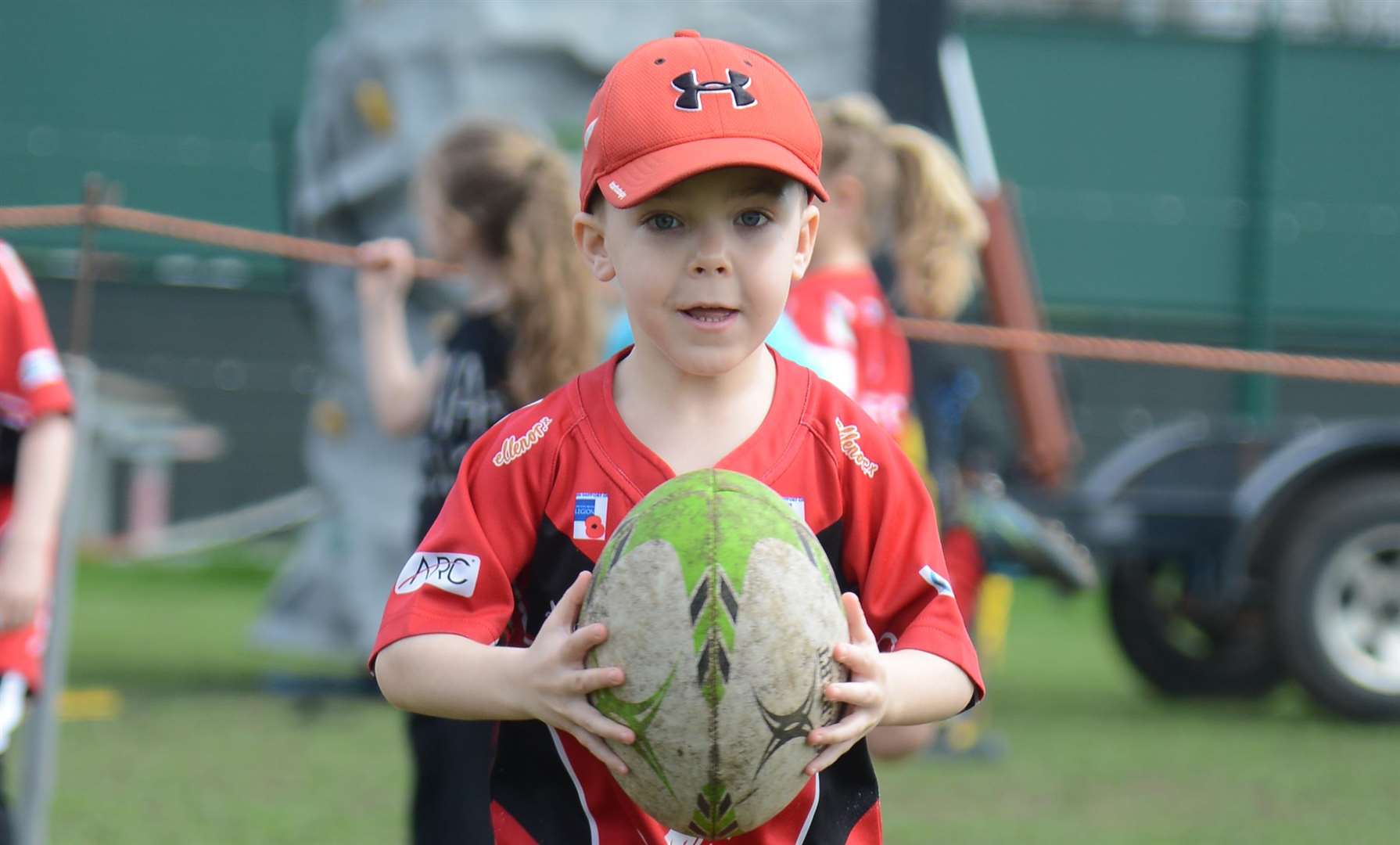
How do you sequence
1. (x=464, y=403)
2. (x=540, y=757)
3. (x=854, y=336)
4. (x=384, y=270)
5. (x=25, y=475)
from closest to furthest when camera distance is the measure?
(x=540, y=757)
(x=25, y=475)
(x=464, y=403)
(x=854, y=336)
(x=384, y=270)

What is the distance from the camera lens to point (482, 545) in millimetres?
2275

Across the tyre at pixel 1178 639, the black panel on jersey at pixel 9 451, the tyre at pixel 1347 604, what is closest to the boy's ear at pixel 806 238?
the black panel on jersey at pixel 9 451

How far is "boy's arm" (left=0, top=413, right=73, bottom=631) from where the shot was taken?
3525mm

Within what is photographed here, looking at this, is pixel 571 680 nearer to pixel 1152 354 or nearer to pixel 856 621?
pixel 856 621

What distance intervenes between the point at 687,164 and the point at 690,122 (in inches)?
2.5

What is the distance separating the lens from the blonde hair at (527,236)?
4.16m

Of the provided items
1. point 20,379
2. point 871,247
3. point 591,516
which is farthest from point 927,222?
point 591,516

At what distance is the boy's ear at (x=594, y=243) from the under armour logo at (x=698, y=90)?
0.22 meters

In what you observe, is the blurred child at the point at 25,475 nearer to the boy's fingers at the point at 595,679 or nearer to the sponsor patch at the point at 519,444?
the sponsor patch at the point at 519,444

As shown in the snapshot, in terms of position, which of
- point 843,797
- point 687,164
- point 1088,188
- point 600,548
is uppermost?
point 1088,188

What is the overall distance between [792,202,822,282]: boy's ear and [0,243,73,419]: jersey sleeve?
77.3 inches

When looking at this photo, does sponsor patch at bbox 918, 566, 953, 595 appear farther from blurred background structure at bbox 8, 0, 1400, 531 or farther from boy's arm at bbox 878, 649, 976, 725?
blurred background structure at bbox 8, 0, 1400, 531

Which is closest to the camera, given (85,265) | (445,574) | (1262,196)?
(445,574)

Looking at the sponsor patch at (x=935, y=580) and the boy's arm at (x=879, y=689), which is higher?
the sponsor patch at (x=935, y=580)
